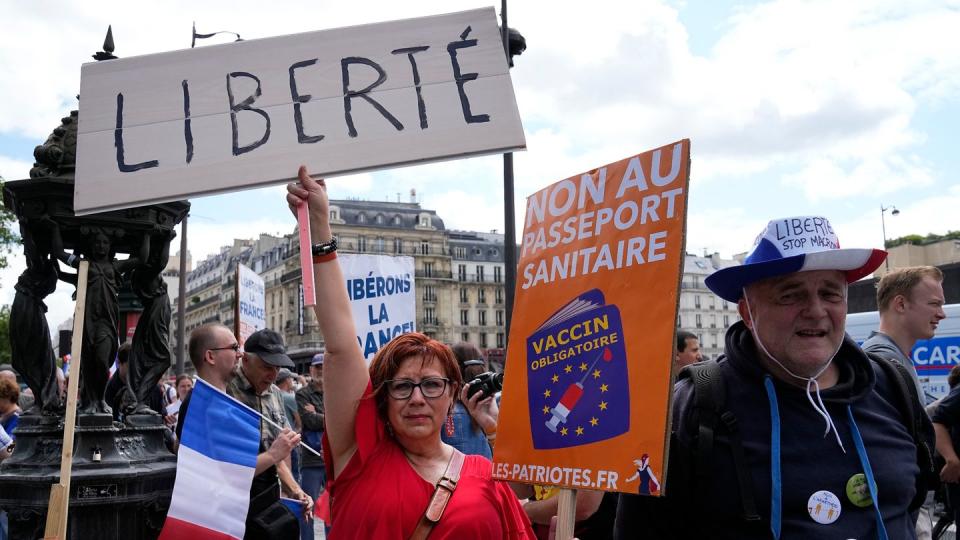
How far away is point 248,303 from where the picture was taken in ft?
36.9

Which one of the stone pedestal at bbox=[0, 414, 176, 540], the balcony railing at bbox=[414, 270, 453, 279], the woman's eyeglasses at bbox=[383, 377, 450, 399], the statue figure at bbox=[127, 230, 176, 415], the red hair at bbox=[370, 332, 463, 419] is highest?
the balcony railing at bbox=[414, 270, 453, 279]

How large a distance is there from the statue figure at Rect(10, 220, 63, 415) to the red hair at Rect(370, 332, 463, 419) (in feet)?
8.19

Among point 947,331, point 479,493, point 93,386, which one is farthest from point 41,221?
point 947,331

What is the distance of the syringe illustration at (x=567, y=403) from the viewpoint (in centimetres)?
263

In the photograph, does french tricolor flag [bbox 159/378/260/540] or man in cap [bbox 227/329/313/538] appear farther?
man in cap [bbox 227/329/313/538]

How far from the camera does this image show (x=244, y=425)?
4.53 metres

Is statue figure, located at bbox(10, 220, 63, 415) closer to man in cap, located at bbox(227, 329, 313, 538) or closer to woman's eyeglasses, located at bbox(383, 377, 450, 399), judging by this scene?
man in cap, located at bbox(227, 329, 313, 538)

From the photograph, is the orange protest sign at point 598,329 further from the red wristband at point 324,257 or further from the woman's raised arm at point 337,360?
the red wristband at point 324,257

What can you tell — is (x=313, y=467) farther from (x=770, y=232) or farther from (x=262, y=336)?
(x=770, y=232)

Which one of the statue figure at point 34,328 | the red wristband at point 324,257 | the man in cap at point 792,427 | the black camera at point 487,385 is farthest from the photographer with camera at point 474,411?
the statue figure at point 34,328

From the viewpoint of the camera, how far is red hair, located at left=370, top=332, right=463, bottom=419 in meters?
2.81

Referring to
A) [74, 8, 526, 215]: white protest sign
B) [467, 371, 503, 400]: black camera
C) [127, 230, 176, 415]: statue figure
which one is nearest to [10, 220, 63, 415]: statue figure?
[127, 230, 176, 415]: statue figure

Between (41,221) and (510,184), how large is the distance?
753cm

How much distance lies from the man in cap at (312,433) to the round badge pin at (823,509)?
654 cm
